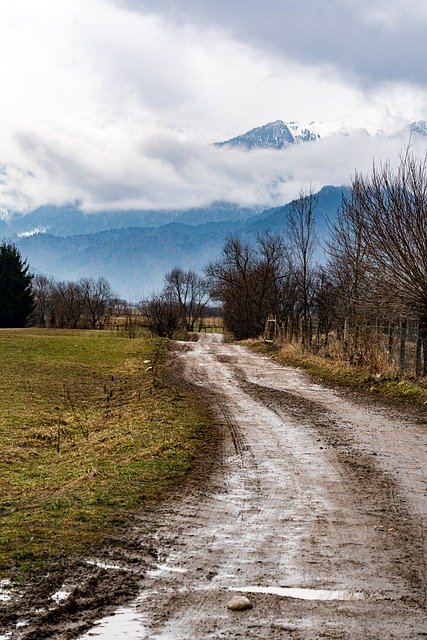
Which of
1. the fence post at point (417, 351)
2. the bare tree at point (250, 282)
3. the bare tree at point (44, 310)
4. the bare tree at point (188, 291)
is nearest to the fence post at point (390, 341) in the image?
the fence post at point (417, 351)

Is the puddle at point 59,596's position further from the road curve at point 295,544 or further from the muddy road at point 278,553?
the road curve at point 295,544

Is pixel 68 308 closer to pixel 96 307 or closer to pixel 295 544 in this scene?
pixel 96 307

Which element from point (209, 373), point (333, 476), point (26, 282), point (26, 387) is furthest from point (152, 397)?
point (26, 282)

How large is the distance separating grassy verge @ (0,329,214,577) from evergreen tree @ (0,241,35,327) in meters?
50.4

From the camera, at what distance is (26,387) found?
20.7m

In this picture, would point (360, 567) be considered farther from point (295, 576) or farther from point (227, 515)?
point (227, 515)

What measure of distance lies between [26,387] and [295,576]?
16.7 metres

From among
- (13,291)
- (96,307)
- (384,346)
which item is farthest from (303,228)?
(96,307)

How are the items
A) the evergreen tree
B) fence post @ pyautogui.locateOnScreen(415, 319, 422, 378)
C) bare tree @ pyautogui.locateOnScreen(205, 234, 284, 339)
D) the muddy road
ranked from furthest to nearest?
1. the evergreen tree
2. bare tree @ pyautogui.locateOnScreen(205, 234, 284, 339)
3. fence post @ pyautogui.locateOnScreen(415, 319, 422, 378)
4. the muddy road

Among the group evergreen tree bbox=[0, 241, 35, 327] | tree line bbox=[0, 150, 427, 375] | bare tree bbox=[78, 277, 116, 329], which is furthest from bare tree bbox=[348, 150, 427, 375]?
bare tree bbox=[78, 277, 116, 329]

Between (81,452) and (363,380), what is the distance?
10835 millimetres

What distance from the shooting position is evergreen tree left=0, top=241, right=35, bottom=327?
238 ft

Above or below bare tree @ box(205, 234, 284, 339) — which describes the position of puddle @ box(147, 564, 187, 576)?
below

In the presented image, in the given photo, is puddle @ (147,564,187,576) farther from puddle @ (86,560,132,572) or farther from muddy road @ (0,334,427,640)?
puddle @ (86,560,132,572)
